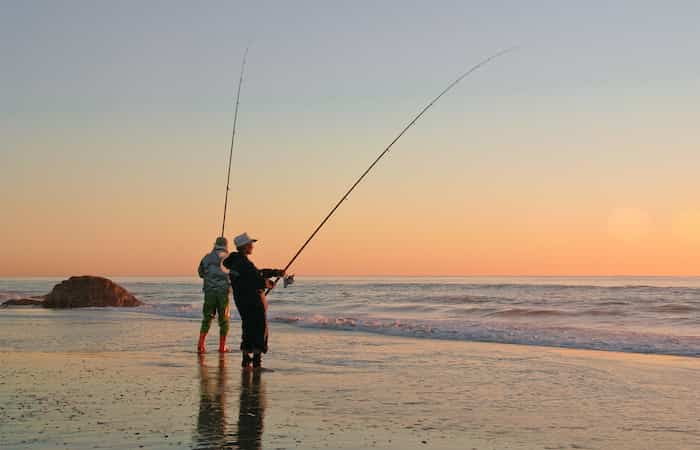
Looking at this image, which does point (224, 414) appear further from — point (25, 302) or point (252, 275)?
point (25, 302)

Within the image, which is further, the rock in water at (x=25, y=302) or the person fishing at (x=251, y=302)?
the rock in water at (x=25, y=302)

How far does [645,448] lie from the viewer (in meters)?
5.04

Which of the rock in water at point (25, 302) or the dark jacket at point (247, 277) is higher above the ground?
the dark jacket at point (247, 277)

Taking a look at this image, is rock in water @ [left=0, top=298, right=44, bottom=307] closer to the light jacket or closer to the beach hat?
the light jacket

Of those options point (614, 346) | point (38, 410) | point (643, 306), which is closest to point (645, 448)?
point (38, 410)

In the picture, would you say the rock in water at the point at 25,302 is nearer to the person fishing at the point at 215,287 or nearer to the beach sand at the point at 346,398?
the beach sand at the point at 346,398

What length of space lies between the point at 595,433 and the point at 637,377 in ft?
11.7

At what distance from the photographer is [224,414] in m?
5.91

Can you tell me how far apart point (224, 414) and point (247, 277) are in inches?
126

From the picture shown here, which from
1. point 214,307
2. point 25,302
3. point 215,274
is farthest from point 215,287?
point 25,302

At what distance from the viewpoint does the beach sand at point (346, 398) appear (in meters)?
5.14

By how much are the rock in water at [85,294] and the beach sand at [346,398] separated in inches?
589

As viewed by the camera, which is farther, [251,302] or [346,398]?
[251,302]

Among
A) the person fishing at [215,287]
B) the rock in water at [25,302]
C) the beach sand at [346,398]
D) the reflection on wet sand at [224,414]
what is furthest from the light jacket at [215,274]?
the rock in water at [25,302]
